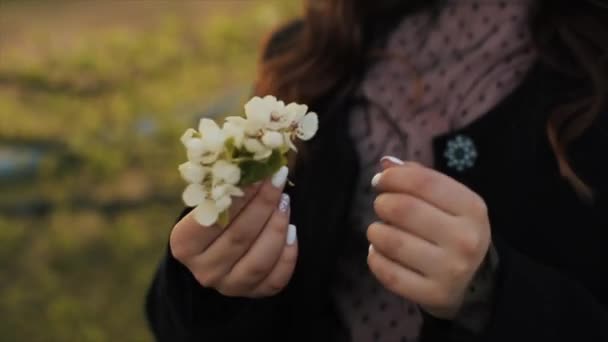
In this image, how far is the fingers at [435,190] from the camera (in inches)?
25.2

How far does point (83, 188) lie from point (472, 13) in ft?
3.62

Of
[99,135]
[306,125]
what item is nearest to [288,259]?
[306,125]

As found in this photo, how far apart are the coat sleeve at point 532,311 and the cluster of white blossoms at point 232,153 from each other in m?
0.20

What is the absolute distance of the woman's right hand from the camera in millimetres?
654

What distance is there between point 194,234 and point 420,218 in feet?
0.54

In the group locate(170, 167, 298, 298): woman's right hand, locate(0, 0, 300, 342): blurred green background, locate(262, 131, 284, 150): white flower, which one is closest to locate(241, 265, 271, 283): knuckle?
locate(170, 167, 298, 298): woman's right hand

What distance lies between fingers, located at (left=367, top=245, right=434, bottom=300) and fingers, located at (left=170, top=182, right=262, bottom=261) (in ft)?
0.34

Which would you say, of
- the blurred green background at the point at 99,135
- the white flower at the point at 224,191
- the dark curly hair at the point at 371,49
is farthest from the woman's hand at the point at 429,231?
the blurred green background at the point at 99,135

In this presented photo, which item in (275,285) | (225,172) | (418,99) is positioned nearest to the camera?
(225,172)

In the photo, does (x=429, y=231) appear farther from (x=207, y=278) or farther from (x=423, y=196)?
(x=207, y=278)

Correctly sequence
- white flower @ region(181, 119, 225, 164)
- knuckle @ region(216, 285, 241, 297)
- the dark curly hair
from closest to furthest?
white flower @ region(181, 119, 225, 164) → knuckle @ region(216, 285, 241, 297) → the dark curly hair

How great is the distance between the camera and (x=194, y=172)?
0.61 meters

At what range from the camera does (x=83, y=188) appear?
6.09 ft

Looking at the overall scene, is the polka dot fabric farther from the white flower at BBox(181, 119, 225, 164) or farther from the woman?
the white flower at BBox(181, 119, 225, 164)
